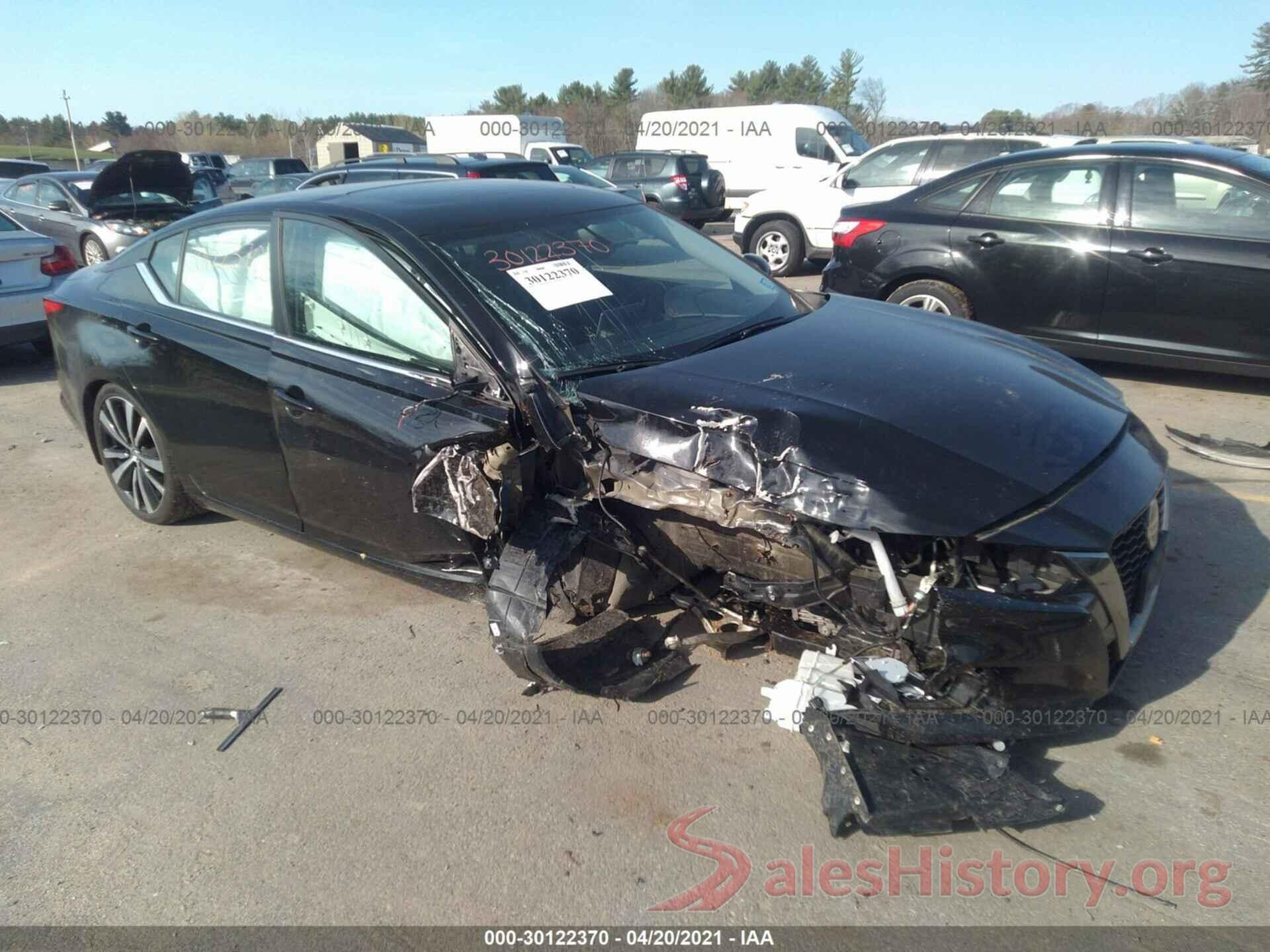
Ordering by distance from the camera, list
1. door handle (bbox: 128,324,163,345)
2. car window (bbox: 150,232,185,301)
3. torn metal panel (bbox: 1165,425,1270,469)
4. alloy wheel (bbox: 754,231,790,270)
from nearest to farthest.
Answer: door handle (bbox: 128,324,163,345) → car window (bbox: 150,232,185,301) → torn metal panel (bbox: 1165,425,1270,469) → alloy wheel (bbox: 754,231,790,270)

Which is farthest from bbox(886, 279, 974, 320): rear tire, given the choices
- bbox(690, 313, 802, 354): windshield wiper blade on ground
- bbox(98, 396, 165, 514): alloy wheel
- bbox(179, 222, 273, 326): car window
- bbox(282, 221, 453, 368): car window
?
bbox(98, 396, 165, 514): alloy wheel

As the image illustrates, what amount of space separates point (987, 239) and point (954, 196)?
512 millimetres

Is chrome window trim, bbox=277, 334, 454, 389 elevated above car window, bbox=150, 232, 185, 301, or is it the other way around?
car window, bbox=150, 232, 185, 301

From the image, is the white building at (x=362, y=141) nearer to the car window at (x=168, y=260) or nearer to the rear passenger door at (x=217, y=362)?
the car window at (x=168, y=260)

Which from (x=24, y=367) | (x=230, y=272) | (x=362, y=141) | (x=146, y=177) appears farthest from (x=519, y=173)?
(x=362, y=141)

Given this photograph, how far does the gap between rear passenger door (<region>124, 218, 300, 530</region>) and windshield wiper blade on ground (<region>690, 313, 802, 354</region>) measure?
1772mm

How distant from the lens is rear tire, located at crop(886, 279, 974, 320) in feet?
22.5

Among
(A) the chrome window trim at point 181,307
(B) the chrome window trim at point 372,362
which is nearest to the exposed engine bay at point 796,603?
(B) the chrome window trim at point 372,362

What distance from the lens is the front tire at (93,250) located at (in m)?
12.9

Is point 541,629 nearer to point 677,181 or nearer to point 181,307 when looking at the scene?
point 181,307

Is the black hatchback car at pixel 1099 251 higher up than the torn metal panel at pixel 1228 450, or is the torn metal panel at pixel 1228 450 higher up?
the black hatchback car at pixel 1099 251

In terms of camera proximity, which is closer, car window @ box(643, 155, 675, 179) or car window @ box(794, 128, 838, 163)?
car window @ box(643, 155, 675, 179)

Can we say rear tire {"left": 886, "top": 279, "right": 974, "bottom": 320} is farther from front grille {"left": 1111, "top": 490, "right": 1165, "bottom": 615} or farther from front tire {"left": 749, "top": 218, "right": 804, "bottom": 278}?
front tire {"left": 749, "top": 218, "right": 804, "bottom": 278}

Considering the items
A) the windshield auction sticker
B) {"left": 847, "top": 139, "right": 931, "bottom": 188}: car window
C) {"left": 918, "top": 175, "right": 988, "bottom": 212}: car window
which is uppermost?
{"left": 847, "top": 139, "right": 931, "bottom": 188}: car window
